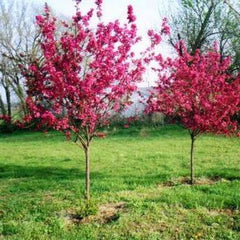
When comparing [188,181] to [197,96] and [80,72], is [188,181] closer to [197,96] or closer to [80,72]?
[197,96]

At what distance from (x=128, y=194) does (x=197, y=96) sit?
9.76 feet

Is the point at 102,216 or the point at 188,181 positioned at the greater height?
the point at 188,181

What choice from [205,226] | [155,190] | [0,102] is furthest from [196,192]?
[0,102]

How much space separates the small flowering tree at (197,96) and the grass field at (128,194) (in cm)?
148

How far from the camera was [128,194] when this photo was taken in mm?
7812

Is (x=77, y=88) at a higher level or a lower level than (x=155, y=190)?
higher

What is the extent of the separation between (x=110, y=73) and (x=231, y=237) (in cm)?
347

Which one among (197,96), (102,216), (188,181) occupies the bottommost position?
(102,216)

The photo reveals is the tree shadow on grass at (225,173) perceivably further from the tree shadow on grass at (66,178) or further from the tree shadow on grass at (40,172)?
the tree shadow on grass at (40,172)

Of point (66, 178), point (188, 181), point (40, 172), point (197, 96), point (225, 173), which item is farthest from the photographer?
point (40, 172)

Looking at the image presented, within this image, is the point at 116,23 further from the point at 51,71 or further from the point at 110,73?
the point at 51,71

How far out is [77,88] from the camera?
6.39m

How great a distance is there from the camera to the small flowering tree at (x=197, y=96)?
8.41m

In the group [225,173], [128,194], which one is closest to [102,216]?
[128,194]
